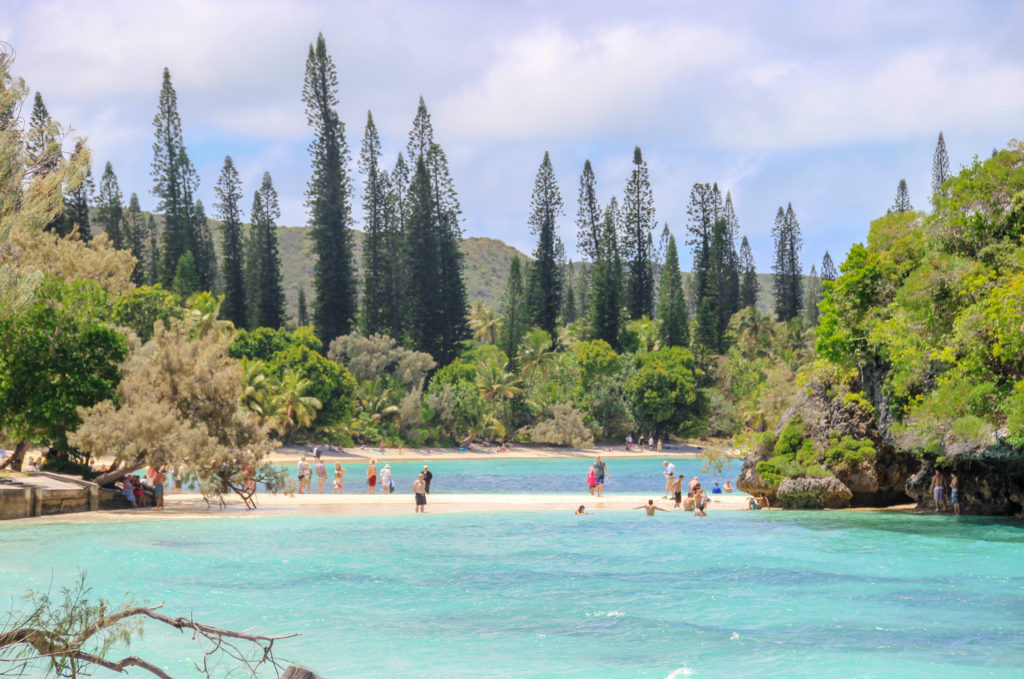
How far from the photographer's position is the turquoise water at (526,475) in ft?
124

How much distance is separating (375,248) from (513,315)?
11.3m

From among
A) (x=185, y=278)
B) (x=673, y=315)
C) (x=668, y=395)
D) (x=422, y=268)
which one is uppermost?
(x=422, y=268)

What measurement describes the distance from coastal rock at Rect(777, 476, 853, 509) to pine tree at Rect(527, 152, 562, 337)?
44.3 meters

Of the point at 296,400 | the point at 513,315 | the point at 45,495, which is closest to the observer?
the point at 45,495

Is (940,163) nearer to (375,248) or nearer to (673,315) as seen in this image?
(673,315)

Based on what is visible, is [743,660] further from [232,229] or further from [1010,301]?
[232,229]

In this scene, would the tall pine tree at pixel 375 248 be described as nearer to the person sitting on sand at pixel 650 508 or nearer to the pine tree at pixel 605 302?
the pine tree at pixel 605 302

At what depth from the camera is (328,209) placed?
63906mm

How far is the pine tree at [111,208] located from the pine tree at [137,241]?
20.8 inches

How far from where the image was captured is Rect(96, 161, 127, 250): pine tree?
210ft

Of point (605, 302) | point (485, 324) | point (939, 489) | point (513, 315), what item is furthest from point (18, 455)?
point (485, 324)

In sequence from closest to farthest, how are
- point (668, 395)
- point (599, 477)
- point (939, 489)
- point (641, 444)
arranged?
point (939, 489) → point (599, 477) → point (668, 395) → point (641, 444)

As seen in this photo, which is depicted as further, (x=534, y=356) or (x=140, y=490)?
(x=534, y=356)

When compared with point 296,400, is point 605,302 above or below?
above
